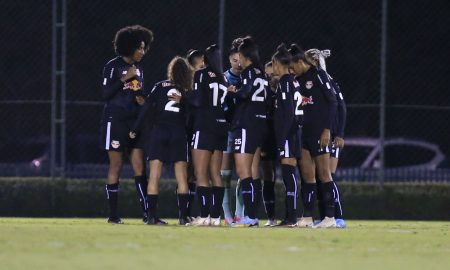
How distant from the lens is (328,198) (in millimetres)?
13992

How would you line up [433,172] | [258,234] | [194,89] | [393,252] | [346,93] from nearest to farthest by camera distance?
[393,252], [258,234], [194,89], [433,172], [346,93]

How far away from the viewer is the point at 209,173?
14.6m

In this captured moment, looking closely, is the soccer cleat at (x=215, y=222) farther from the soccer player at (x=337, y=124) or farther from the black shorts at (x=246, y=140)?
the soccer player at (x=337, y=124)

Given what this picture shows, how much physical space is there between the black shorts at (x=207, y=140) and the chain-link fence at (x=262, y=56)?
4522 mm

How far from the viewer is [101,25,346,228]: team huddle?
45.8ft

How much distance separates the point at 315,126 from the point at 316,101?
9.9 inches

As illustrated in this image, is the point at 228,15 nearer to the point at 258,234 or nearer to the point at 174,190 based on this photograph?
the point at 174,190

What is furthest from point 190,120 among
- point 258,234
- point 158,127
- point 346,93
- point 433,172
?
point 346,93

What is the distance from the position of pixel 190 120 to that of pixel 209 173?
0.57 meters

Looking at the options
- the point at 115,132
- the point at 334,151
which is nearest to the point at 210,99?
the point at 115,132

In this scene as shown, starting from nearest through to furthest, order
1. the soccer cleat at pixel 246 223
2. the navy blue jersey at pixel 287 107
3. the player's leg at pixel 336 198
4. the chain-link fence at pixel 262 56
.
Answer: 1. the navy blue jersey at pixel 287 107
2. the soccer cleat at pixel 246 223
3. the player's leg at pixel 336 198
4. the chain-link fence at pixel 262 56

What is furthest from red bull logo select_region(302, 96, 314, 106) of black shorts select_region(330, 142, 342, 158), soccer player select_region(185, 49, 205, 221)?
soccer player select_region(185, 49, 205, 221)

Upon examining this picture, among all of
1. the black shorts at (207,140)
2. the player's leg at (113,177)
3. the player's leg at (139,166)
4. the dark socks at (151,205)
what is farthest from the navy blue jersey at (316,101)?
the player's leg at (113,177)

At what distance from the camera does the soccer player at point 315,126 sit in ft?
45.8
